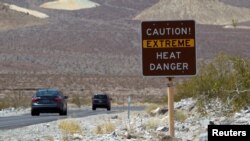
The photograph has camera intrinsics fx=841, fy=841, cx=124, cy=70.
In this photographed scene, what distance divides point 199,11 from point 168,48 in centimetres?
14544

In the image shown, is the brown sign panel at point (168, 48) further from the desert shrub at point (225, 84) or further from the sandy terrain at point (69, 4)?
the sandy terrain at point (69, 4)

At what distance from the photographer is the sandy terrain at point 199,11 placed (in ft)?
512

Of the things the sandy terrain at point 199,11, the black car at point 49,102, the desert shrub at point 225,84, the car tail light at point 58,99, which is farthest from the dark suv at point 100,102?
the sandy terrain at point 199,11

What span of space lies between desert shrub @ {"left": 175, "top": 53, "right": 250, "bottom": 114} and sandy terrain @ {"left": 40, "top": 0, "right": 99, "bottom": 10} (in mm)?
134408

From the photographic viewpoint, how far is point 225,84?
28047 mm

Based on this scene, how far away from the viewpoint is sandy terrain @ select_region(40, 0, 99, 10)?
166500 millimetres

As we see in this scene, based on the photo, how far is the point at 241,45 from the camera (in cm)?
12069

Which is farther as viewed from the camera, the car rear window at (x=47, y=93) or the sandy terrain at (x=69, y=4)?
the sandy terrain at (x=69, y=4)

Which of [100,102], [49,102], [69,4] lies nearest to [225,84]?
[49,102]

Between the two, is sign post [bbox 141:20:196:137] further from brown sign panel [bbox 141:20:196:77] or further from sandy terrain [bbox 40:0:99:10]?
sandy terrain [bbox 40:0:99:10]

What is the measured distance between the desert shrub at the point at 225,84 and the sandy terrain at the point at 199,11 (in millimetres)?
122632

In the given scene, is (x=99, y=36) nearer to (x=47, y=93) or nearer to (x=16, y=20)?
(x=16, y=20)

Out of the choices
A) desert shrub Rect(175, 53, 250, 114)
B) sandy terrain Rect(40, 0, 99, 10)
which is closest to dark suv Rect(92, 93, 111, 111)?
desert shrub Rect(175, 53, 250, 114)

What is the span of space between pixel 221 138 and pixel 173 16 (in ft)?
472
